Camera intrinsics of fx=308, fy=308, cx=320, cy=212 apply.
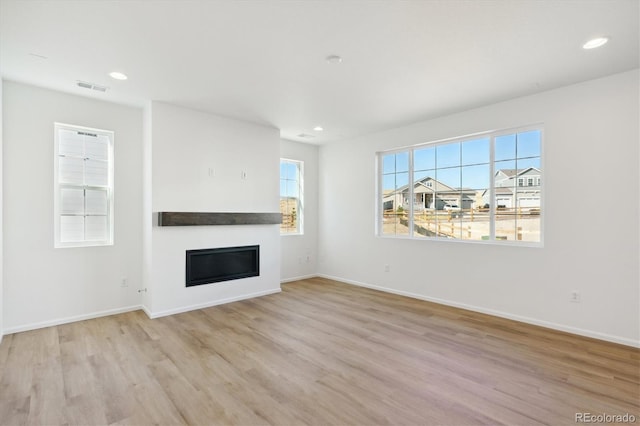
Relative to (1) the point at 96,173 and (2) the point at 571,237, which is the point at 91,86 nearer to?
(1) the point at 96,173

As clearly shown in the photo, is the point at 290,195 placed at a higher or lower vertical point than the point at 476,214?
higher

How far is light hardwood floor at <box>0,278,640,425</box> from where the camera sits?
2074 mm

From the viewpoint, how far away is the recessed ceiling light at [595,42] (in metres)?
2.55

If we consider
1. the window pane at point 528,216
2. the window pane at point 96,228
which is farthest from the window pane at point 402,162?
the window pane at point 96,228

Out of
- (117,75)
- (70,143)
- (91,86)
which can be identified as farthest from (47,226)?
(117,75)

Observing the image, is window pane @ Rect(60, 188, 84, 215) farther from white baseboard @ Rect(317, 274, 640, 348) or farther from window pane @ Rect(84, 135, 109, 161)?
white baseboard @ Rect(317, 274, 640, 348)

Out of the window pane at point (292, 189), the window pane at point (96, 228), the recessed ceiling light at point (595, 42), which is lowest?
the window pane at point (96, 228)

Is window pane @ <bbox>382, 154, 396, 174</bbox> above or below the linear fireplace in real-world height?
above

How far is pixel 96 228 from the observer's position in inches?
161

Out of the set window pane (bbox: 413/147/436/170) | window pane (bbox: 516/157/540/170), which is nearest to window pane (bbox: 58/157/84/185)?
window pane (bbox: 413/147/436/170)

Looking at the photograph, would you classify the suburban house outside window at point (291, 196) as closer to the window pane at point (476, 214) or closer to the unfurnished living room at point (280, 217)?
the unfurnished living room at point (280, 217)

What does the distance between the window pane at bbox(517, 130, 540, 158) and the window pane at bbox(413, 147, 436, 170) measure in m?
1.20

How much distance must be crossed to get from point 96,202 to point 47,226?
59 centimetres

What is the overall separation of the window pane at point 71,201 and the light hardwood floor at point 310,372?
1.41 metres
